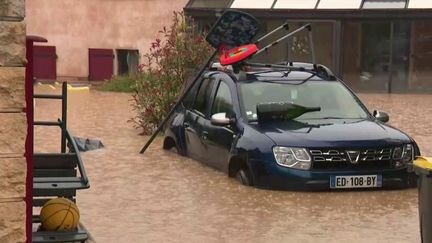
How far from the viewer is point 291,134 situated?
987cm

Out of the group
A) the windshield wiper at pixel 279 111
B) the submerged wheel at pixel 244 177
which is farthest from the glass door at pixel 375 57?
the submerged wheel at pixel 244 177

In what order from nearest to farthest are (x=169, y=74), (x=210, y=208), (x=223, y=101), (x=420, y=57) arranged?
(x=210, y=208)
(x=223, y=101)
(x=169, y=74)
(x=420, y=57)

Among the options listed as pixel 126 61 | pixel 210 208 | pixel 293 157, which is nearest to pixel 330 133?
pixel 293 157

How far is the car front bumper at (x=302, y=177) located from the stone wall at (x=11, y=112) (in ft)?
18.5

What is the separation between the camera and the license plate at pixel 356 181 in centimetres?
958

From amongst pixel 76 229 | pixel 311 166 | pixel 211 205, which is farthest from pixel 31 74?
pixel 311 166

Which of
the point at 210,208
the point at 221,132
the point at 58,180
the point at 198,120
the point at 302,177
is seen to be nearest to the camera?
the point at 58,180

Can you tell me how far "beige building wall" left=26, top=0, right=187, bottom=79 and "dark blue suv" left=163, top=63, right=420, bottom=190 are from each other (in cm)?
2023

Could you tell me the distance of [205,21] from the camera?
29641mm

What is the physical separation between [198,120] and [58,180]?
593 centimetres

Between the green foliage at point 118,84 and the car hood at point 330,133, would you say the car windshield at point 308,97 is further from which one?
the green foliage at point 118,84

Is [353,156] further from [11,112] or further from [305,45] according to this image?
[305,45]

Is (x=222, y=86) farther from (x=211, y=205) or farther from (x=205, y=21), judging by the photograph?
(x=205, y=21)

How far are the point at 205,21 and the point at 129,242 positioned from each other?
2267 cm
